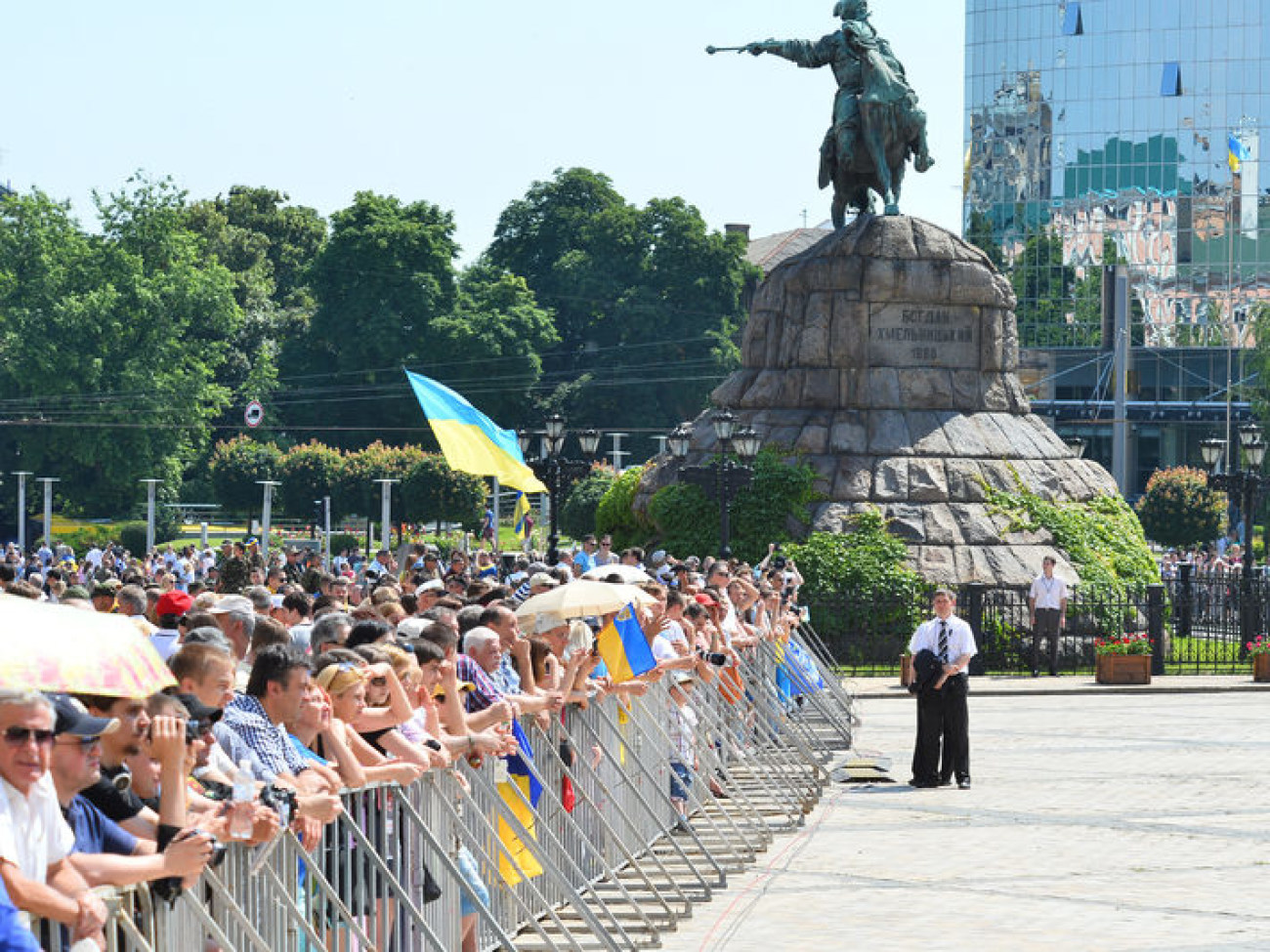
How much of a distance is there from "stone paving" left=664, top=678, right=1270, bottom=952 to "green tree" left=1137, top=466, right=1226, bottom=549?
140ft

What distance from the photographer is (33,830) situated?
508 cm

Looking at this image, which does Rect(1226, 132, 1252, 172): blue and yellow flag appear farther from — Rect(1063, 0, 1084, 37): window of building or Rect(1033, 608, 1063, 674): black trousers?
Rect(1033, 608, 1063, 674): black trousers

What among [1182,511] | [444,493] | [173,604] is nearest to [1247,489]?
[173,604]

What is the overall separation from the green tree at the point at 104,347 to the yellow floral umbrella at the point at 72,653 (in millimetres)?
65841

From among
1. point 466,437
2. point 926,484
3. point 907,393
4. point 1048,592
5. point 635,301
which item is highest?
point 635,301

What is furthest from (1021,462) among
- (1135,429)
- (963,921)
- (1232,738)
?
(1135,429)

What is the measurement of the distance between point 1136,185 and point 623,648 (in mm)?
86832

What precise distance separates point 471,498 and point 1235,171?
45199mm

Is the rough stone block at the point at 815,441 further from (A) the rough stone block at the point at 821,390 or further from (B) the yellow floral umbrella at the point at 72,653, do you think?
(B) the yellow floral umbrella at the point at 72,653

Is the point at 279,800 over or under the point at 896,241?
under

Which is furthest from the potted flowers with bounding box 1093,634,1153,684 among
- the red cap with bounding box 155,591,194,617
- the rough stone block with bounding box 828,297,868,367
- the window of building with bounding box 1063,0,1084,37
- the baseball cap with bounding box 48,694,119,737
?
the window of building with bounding box 1063,0,1084,37

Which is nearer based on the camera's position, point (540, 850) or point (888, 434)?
point (540, 850)

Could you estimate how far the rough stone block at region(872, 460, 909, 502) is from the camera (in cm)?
2964

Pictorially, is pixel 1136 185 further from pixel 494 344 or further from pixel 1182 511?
pixel 1182 511
